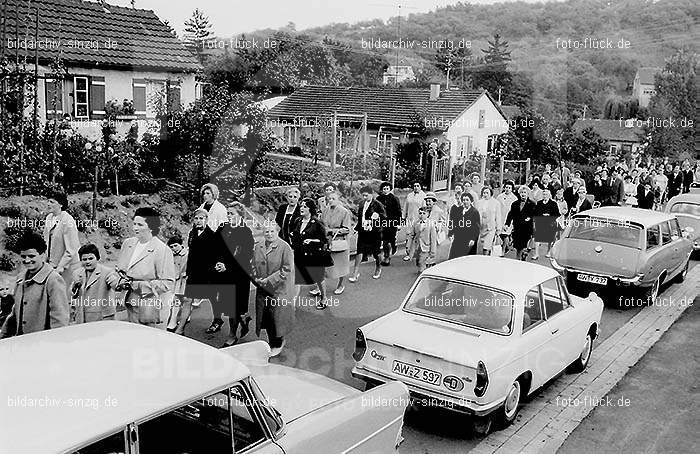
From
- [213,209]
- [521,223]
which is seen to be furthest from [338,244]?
[521,223]

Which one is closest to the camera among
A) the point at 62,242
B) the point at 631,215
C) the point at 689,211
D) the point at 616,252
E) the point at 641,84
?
the point at 62,242

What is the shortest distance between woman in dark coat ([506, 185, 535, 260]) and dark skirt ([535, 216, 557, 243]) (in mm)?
211

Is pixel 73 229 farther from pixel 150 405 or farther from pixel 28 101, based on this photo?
pixel 28 101

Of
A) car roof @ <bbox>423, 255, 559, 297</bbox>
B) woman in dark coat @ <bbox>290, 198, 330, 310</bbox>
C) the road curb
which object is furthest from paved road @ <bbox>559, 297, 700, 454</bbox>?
woman in dark coat @ <bbox>290, 198, 330, 310</bbox>

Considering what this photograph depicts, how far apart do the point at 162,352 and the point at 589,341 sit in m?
6.31

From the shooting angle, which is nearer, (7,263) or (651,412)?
(651,412)

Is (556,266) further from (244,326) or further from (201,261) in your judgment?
(201,261)

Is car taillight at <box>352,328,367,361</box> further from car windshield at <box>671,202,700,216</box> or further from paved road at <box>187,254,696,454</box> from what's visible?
car windshield at <box>671,202,700,216</box>

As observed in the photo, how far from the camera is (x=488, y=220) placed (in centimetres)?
1387

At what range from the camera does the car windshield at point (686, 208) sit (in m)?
A: 17.2

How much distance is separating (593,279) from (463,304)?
540 centimetres

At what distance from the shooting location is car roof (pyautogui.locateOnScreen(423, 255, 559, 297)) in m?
7.56

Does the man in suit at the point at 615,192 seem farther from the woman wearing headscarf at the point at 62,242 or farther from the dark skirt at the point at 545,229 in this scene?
the woman wearing headscarf at the point at 62,242

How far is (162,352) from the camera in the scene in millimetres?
4133
